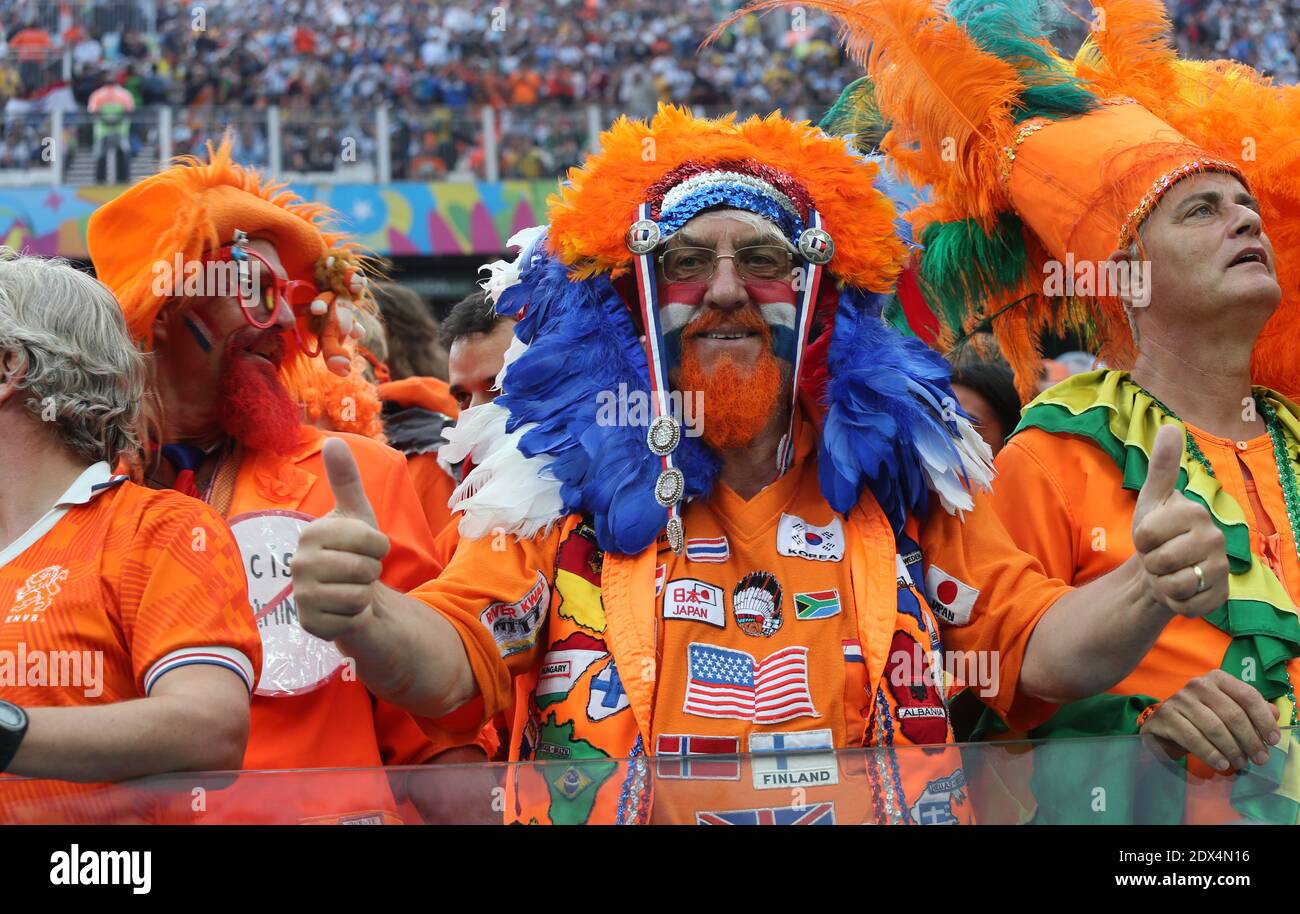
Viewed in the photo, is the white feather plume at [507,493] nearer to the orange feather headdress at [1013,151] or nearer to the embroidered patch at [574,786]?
the embroidered patch at [574,786]

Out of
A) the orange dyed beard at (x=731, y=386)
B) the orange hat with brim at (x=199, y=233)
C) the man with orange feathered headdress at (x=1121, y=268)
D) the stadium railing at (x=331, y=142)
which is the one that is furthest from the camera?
the stadium railing at (x=331, y=142)

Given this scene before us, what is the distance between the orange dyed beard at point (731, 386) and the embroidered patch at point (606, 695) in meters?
0.44

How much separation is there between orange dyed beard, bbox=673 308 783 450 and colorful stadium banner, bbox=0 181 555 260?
36.2ft

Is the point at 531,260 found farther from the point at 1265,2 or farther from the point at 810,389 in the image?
the point at 1265,2

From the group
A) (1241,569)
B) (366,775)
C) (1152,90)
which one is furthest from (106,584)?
(1152,90)

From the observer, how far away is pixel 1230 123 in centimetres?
315

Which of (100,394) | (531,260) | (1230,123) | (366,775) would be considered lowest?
(366,775)

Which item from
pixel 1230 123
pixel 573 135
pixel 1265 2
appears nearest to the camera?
pixel 1230 123

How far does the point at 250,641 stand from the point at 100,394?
0.43 meters

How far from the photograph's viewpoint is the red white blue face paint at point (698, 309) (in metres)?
2.63

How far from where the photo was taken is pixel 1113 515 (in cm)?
275

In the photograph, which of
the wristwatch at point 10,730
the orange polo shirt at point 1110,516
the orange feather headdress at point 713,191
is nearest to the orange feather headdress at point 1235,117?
the orange polo shirt at point 1110,516

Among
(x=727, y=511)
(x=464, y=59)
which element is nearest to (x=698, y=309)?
(x=727, y=511)

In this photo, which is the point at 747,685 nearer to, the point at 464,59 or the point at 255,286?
the point at 255,286
